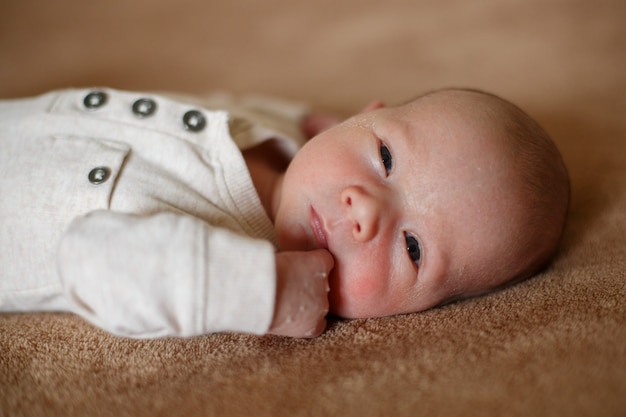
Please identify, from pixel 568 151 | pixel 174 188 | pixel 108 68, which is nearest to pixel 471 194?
pixel 174 188

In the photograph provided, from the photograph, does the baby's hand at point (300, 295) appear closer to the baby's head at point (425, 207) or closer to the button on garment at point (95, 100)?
the baby's head at point (425, 207)

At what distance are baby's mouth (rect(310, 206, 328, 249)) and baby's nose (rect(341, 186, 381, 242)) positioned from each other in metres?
0.06

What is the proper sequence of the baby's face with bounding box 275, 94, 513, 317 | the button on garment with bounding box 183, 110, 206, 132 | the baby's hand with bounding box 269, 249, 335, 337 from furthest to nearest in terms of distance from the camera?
the button on garment with bounding box 183, 110, 206, 132 → the baby's face with bounding box 275, 94, 513, 317 → the baby's hand with bounding box 269, 249, 335, 337

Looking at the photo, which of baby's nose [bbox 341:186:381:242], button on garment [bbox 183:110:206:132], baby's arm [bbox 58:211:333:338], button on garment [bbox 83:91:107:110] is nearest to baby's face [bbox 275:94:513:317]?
baby's nose [bbox 341:186:381:242]

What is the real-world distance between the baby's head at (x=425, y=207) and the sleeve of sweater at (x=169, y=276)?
20cm

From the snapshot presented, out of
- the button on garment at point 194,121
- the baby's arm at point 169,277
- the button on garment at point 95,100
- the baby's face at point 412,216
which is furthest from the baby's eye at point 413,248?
the button on garment at point 95,100

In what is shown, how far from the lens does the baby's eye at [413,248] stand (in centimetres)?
100

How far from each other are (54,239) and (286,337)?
441 millimetres

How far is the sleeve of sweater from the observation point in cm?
80

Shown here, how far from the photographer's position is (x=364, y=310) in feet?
3.22

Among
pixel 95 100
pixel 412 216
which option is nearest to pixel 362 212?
pixel 412 216

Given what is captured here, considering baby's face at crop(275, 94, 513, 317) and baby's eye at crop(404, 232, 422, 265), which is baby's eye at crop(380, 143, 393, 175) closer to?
baby's face at crop(275, 94, 513, 317)

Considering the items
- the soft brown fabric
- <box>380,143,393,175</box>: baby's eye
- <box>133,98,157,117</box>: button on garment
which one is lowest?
the soft brown fabric

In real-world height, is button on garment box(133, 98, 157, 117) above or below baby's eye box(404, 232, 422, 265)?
above
